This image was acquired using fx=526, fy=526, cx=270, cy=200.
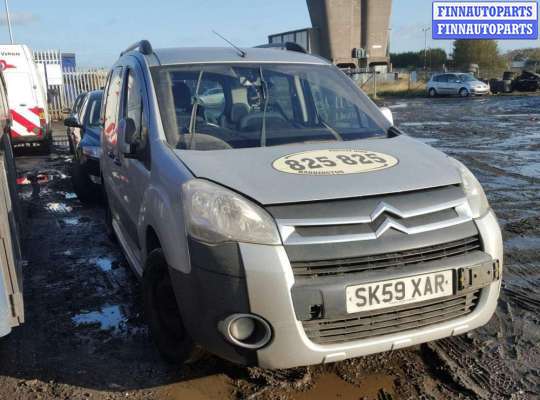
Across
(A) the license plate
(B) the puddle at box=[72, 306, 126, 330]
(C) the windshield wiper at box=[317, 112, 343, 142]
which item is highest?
(C) the windshield wiper at box=[317, 112, 343, 142]

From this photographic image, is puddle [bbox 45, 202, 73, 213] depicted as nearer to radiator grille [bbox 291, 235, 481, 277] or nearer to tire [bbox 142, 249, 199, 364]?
tire [bbox 142, 249, 199, 364]

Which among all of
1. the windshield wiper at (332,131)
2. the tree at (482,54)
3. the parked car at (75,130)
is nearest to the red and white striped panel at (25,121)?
the parked car at (75,130)

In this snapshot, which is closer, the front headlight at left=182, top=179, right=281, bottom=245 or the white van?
the front headlight at left=182, top=179, right=281, bottom=245

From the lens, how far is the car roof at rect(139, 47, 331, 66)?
3775 mm

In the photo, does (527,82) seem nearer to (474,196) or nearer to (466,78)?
(466,78)

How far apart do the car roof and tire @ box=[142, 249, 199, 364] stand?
1.48 meters

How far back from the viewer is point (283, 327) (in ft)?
8.02

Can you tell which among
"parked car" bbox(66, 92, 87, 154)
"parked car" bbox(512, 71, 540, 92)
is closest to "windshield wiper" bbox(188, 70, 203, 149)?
"parked car" bbox(66, 92, 87, 154)

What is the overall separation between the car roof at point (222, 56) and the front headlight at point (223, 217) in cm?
148

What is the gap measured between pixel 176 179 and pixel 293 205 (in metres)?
0.67

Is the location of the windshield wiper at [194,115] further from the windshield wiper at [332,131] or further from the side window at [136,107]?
the windshield wiper at [332,131]

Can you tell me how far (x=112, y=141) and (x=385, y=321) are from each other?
2926 millimetres

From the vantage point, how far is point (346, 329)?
8.39 feet

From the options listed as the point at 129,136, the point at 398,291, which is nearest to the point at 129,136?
the point at 129,136
